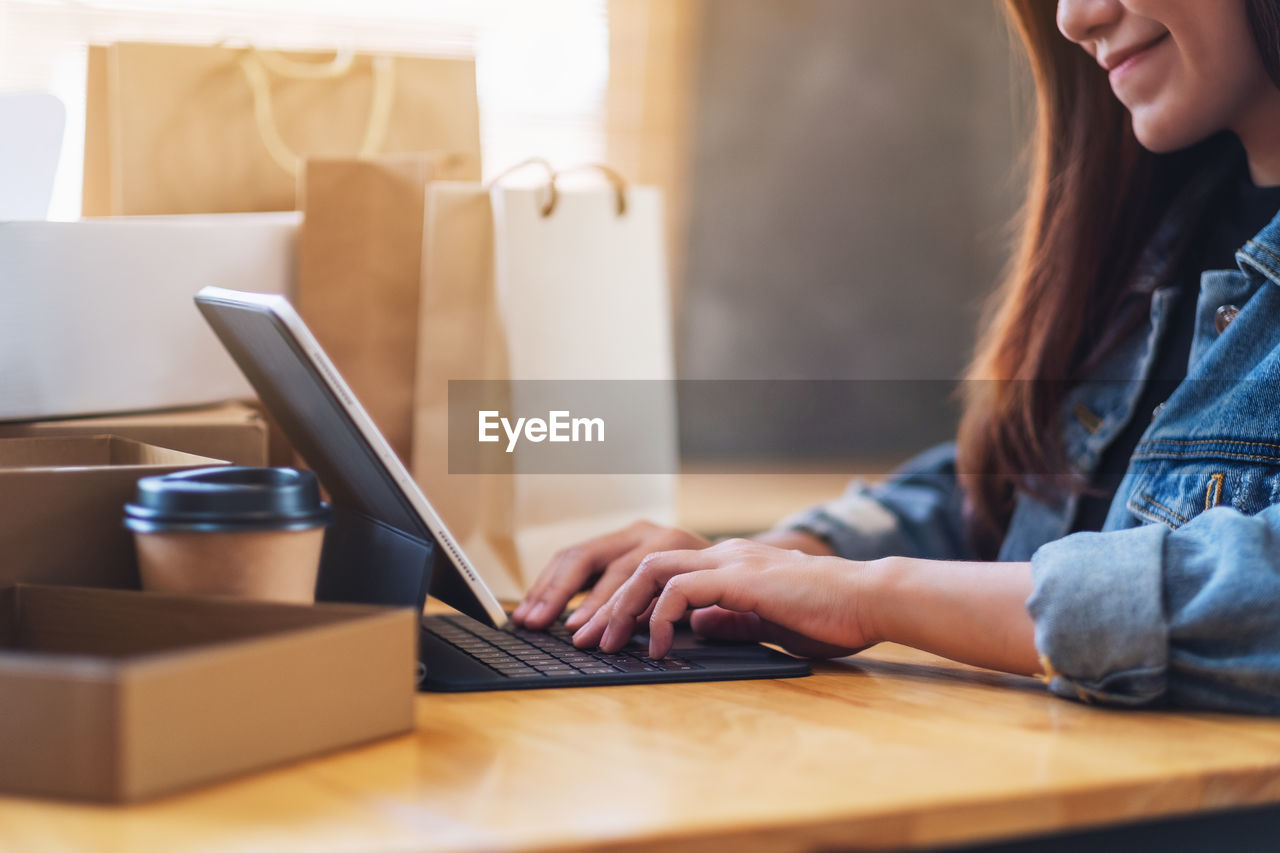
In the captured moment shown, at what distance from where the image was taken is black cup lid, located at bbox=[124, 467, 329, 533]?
1.87 ft

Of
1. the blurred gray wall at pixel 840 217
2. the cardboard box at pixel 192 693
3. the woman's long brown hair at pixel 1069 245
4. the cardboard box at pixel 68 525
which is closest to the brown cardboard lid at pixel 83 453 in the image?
the cardboard box at pixel 68 525

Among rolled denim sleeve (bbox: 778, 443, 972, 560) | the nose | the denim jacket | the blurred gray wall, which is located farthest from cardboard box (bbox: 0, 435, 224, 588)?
the blurred gray wall

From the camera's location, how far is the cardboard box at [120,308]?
88 centimetres

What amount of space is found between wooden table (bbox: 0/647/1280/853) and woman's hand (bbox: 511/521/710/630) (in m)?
0.16

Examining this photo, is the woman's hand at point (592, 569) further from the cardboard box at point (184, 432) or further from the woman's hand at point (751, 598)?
the cardboard box at point (184, 432)

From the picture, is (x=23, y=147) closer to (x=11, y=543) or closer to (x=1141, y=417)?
(x=11, y=543)

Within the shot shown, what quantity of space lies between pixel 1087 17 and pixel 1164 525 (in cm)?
45

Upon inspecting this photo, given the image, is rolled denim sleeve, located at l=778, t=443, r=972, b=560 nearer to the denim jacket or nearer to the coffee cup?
the denim jacket

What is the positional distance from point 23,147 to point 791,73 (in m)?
1.69

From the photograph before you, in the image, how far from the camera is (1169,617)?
626 mm

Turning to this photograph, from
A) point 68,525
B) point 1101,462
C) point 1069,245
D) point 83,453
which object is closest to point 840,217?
point 1069,245

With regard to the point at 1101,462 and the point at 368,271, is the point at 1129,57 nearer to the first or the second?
the point at 1101,462

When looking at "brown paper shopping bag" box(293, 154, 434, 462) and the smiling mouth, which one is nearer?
the smiling mouth

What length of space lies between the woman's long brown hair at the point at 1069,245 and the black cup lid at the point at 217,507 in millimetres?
711
